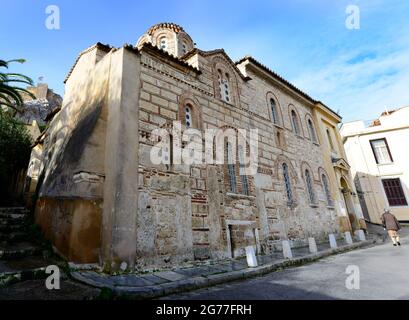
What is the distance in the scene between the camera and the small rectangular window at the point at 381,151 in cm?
1996

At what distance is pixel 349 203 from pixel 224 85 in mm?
11143

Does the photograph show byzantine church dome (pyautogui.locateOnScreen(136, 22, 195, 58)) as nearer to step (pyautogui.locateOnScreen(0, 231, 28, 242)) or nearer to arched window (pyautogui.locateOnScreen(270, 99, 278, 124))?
arched window (pyautogui.locateOnScreen(270, 99, 278, 124))

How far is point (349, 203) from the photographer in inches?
609

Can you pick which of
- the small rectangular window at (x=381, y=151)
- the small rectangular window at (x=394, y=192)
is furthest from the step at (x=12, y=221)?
the small rectangular window at (x=381, y=151)

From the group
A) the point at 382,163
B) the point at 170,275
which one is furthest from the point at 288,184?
the point at 382,163

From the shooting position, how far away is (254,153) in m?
9.90

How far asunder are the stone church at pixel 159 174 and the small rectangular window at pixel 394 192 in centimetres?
1012

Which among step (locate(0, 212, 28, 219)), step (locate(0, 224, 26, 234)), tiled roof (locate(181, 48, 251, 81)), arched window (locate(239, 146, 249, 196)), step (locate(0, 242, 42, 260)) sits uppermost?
tiled roof (locate(181, 48, 251, 81))

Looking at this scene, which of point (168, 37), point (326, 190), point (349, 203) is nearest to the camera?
point (326, 190)

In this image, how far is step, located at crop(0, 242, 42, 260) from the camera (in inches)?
214

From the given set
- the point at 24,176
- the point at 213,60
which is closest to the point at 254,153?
the point at 213,60

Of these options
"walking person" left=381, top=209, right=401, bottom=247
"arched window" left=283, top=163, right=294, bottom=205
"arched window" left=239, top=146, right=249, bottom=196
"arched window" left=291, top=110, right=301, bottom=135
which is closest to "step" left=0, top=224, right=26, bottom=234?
"arched window" left=239, top=146, right=249, bottom=196

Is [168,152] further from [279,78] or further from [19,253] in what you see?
[279,78]

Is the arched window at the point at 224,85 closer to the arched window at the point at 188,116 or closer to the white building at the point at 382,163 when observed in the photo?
the arched window at the point at 188,116
